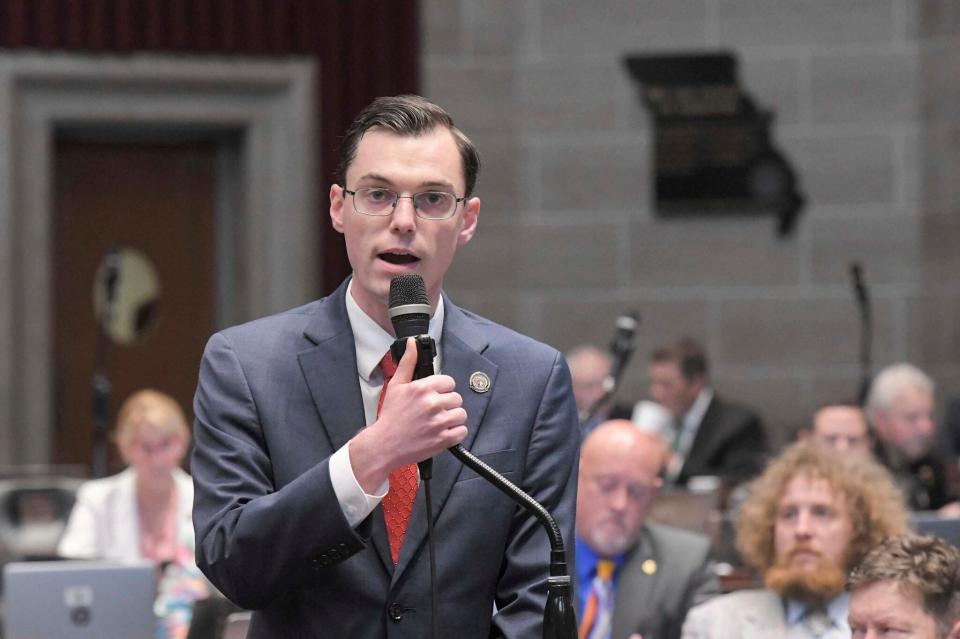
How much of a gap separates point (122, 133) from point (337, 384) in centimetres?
802

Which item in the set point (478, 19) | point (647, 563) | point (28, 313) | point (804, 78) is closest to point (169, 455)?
point (647, 563)

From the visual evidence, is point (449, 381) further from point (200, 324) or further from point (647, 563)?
point (200, 324)

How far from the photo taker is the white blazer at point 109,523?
6160 millimetres

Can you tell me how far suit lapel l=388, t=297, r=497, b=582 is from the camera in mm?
2215

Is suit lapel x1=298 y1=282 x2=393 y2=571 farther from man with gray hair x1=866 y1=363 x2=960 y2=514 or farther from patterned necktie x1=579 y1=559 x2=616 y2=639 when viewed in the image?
man with gray hair x1=866 y1=363 x2=960 y2=514

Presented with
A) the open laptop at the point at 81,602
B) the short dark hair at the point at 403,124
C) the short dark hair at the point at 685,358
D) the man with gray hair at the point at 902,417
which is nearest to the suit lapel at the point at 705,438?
the short dark hair at the point at 685,358

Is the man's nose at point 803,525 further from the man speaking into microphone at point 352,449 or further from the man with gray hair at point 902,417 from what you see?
the man with gray hair at point 902,417

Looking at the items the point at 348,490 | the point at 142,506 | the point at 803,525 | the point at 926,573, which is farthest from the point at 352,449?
the point at 142,506

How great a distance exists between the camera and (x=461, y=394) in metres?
2.30

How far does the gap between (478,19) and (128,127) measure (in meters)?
2.20

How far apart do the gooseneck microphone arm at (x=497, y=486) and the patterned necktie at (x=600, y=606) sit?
2.60m

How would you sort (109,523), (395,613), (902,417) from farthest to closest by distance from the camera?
(902,417), (109,523), (395,613)

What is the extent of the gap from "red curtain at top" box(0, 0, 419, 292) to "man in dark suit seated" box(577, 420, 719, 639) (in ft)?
15.7

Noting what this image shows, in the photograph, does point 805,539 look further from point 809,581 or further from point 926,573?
point 926,573
